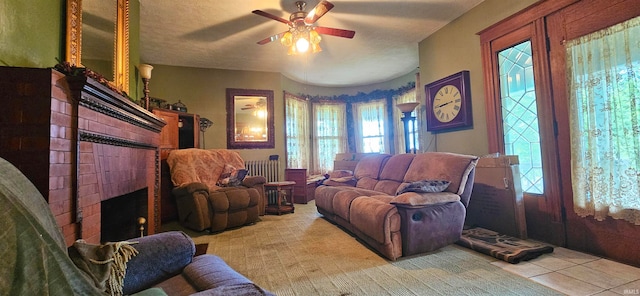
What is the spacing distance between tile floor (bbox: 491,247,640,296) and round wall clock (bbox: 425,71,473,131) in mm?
1705

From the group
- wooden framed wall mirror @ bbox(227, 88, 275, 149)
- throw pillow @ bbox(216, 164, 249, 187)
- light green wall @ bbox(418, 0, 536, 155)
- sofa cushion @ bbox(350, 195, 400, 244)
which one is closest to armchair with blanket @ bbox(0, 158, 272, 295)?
sofa cushion @ bbox(350, 195, 400, 244)

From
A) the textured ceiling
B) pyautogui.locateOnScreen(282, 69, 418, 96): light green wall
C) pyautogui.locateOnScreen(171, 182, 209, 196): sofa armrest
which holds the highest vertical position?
the textured ceiling

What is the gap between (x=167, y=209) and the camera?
3.70 m

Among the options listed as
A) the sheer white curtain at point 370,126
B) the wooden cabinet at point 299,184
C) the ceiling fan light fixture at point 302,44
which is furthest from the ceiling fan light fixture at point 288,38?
the sheer white curtain at point 370,126

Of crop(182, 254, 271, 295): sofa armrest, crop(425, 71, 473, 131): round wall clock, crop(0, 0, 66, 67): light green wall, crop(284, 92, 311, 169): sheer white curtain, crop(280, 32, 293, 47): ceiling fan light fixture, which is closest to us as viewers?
crop(182, 254, 271, 295): sofa armrest

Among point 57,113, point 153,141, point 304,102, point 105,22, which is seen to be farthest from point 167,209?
point 304,102

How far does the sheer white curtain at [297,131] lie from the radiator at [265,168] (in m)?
0.40

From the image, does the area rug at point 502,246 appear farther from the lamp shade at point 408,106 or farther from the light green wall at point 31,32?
the light green wall at point 31,32

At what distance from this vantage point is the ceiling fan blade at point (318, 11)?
240 centimetres

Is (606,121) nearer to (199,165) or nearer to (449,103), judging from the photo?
(449,103)

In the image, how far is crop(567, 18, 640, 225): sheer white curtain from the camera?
1912mm

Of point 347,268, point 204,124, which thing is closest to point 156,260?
point 347,268

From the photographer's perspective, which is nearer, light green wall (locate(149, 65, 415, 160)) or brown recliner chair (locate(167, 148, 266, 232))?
brown recliner chair (locate(167, 148, 266, 232))

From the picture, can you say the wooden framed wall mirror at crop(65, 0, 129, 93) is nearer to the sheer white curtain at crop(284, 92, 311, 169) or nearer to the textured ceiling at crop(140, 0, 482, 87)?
the textured ceiling at crop(140, 0, 482, 87)
